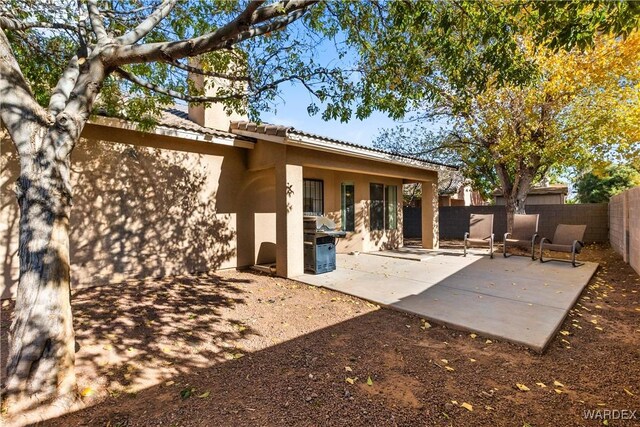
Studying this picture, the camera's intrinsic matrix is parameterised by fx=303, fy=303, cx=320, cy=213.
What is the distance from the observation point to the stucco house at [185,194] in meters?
6.20

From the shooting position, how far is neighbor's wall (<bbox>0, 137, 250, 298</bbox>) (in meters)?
6.08

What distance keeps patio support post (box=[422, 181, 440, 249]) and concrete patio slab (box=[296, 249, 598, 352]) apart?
2.23 meters

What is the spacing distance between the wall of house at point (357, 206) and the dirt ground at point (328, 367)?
18.4 feet

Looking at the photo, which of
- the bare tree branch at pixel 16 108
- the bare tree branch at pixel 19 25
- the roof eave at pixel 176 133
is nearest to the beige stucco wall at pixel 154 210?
the roof eave at pixel 176 133

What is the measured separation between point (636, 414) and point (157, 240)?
8039 millimetres

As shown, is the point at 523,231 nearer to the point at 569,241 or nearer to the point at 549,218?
the point at 569,241

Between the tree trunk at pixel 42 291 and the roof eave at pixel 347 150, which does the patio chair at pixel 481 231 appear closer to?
the roof eave at pixel 347 150

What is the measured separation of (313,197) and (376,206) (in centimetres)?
298

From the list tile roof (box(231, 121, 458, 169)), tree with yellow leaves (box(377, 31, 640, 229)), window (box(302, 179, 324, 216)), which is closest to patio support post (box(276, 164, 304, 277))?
tile roof (box(231, 121, 458, 169))

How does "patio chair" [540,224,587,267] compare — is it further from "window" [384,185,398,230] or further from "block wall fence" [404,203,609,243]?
"block wall fence" [404,203,609,243]

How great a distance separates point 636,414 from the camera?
103 inches

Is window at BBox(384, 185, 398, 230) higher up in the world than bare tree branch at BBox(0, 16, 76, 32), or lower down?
lower down

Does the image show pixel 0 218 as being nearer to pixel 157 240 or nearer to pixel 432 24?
pixel 157 240

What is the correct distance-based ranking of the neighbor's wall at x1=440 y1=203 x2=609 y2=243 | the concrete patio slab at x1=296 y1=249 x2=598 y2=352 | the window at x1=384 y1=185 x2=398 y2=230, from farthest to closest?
the neighbor's wall at x1=440 y1=203 x2=609 y2=243 → the window at x1=384 y1=185 x2=398 y2=230 → the concrete patio slab at x1=296 y1=249 x2=598 y2=352
